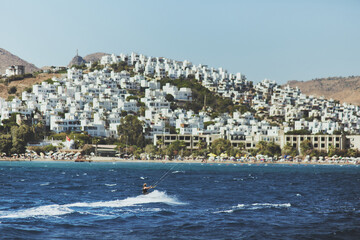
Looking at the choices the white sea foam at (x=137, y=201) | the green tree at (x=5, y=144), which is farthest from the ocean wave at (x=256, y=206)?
the green tree at (x=5, y=144)

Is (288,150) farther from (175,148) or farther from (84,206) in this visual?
(84,206)

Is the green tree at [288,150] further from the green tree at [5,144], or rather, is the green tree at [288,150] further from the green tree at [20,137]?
the green tree at [5,144]

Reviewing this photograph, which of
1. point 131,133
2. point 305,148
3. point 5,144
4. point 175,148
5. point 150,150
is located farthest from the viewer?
point 131,133

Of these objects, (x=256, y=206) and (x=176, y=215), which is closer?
(x=176, y=215)

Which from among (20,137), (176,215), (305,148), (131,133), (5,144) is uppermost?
(131,133)

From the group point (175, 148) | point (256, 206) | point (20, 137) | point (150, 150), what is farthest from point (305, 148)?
point (256, 206)

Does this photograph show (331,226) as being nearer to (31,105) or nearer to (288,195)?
(288,195)

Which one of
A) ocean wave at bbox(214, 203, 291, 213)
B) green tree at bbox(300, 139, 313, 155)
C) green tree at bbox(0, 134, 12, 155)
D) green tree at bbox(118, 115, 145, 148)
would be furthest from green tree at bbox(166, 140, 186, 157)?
ocean wave at bbox(214, 203, 291, 213)
